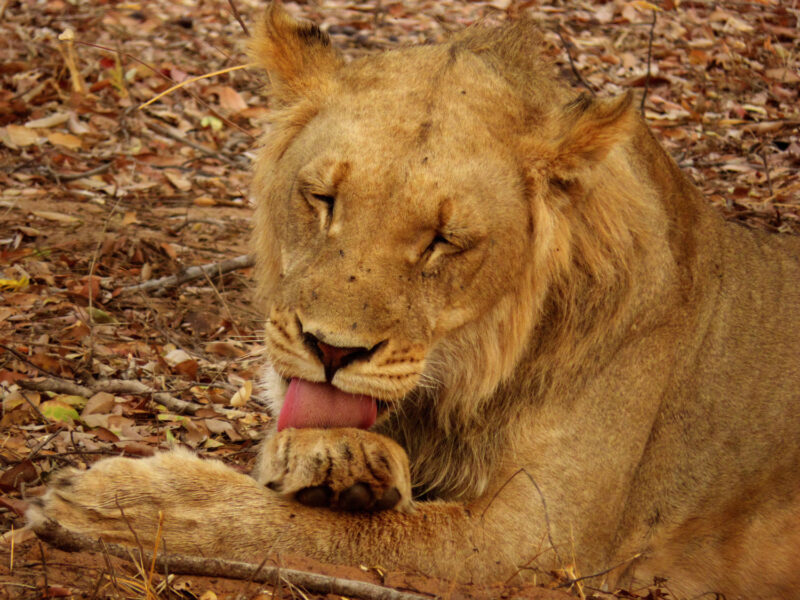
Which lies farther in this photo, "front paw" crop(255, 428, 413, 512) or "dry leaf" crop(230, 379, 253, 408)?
"dry leaf" crop(230, 379, 253, 408)

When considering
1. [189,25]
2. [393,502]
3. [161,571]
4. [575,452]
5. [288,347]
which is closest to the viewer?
[161,571]

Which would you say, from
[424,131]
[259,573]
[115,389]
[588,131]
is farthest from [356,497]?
[115,389]

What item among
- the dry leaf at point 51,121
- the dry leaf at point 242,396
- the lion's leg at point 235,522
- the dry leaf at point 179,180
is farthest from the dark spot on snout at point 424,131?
the dry leaf at point 51,121

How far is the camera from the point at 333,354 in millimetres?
3254

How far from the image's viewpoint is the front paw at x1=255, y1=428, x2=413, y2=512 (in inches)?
135

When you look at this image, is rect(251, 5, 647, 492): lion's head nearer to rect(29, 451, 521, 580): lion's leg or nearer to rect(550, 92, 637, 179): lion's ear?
rect(550, 92, 637, 179): lion's ear

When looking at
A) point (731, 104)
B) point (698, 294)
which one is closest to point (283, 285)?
point (698, 294)

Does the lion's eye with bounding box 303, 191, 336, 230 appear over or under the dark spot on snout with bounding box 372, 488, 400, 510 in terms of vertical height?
over

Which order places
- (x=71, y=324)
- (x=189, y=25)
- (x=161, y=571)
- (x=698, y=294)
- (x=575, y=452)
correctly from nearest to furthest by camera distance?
(x=161, y=571), (x=575, y=452), (x=698, y=294), (x=71, y=324), (x=189, y=25)

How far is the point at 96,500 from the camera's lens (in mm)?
3549

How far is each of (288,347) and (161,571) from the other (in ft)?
2.70

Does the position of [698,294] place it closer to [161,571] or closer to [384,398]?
[384,398]

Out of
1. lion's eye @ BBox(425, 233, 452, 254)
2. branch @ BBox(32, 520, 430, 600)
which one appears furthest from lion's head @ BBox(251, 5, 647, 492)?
branch @ BBox(32, 520, 430, 600)

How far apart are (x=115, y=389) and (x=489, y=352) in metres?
2.30
